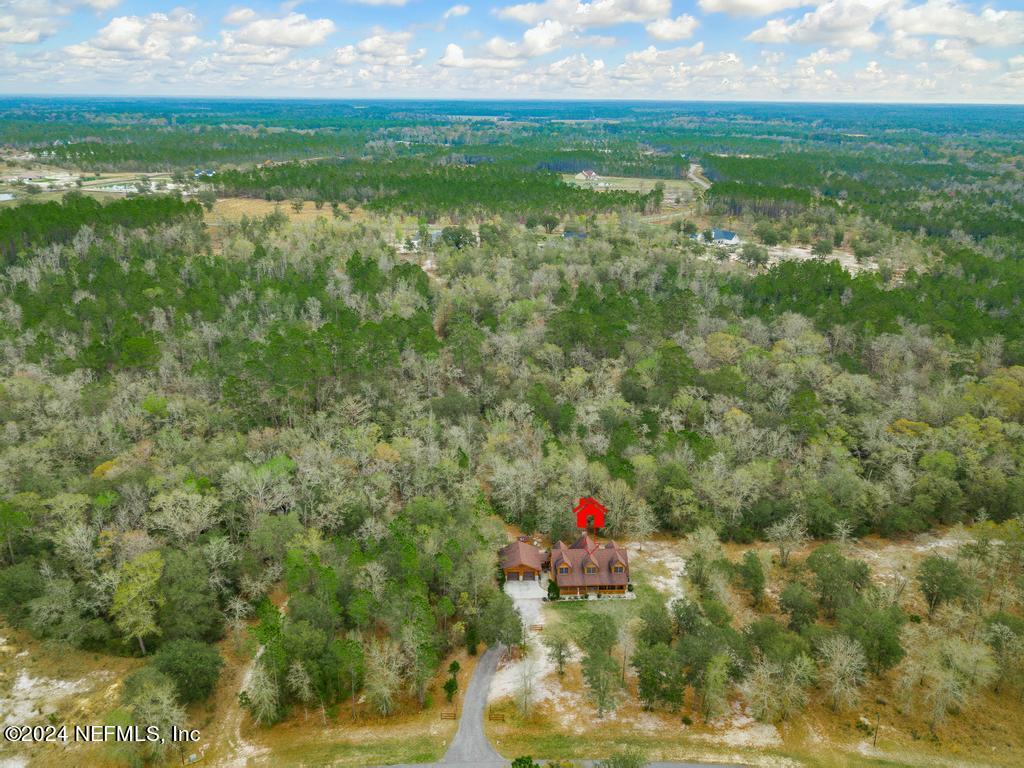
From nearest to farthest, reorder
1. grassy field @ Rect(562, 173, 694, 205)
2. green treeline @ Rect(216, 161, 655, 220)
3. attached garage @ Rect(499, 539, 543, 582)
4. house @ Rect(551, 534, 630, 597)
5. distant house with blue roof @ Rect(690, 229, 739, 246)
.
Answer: house @ Rect(551, 534, 630, 597), attached garage @ Rect(499, 539, 543, 582), distant house with blue roof @ Rect(690, 229, 739, 246), green treeline @ Rect(216, 161, 655, 220), grassy field @ Rect(562, 173, 694, 205)

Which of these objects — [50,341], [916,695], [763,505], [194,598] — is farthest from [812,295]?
[50,341]

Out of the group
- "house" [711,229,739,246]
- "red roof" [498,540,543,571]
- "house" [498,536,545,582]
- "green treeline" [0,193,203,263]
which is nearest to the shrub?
"house" [498,536,545,582]

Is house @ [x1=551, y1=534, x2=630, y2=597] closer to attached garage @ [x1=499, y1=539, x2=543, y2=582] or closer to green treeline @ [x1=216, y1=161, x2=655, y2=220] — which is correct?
attached garage @ [x1=499, y1=539, x2=543, y2=582]

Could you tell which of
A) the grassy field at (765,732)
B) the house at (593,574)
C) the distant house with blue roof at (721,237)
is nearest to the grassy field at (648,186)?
the distant house with blue roof at (721,237)

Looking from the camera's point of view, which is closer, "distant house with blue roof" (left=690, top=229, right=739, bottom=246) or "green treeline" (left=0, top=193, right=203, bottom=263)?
"green treeline" (left=0, top=193, right=203, bottom=263)

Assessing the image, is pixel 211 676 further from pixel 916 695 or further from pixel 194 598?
pixel 916 695
